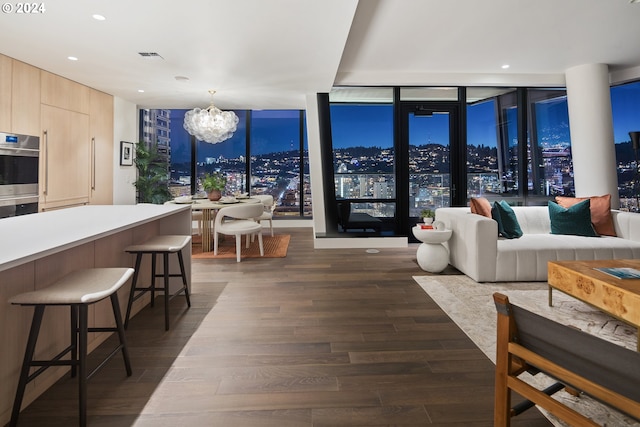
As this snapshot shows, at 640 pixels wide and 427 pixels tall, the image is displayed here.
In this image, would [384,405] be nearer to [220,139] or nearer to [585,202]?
[585,202]

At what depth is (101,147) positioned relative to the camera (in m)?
5.92

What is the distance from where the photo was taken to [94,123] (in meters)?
5.71

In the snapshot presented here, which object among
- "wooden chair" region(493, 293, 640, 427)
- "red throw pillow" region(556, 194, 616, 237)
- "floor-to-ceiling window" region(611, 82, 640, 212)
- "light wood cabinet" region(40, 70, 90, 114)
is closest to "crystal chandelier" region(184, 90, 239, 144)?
"light wood cabinet" region(40, 70, 90, 114)

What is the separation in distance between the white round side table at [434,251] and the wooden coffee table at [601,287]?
135 centimetres

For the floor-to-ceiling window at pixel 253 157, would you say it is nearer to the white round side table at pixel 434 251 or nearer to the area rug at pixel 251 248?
the area rug at pixel 251 248

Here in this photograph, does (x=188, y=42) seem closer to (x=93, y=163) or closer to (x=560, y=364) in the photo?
(x=93, y=163)

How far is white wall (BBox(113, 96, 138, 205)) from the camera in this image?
6.35m

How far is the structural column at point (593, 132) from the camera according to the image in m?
5.11

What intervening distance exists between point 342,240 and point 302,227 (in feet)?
7.28

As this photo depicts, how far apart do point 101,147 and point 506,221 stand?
20.2 ft

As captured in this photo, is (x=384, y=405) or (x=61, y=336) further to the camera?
(x=61, y=336)

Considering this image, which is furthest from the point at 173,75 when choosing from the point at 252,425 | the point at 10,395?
the point at 252,425

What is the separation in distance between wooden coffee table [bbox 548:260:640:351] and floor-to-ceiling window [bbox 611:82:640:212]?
3531mm

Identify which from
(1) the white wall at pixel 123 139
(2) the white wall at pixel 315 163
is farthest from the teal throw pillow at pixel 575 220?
(1) the white wall at pixel 123 139
